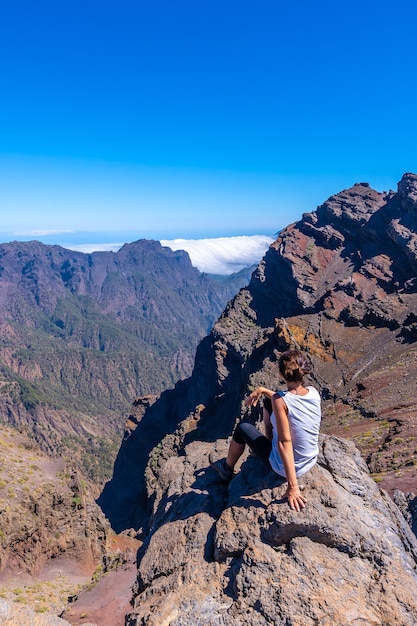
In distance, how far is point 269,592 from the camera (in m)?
7.96

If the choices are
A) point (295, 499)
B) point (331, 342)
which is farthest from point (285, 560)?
point (331, 342)

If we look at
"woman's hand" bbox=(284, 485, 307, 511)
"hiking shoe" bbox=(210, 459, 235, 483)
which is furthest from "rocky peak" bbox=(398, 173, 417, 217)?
"woman's hand" bbox=(284, 485, 307, 511)

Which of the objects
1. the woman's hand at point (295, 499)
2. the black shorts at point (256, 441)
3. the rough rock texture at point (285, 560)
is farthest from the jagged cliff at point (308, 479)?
the black shorts at point (256, 441)

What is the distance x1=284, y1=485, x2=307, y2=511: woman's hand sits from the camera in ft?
28.6

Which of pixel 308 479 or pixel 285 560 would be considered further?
pixel 308 479

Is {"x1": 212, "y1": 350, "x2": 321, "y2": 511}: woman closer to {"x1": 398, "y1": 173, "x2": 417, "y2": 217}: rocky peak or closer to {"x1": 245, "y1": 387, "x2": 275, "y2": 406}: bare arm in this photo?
{"x1": 245, "y1": 387, "x2": 275, "y2": 406}: bare arm

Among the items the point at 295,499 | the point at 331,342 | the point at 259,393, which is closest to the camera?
the point at 295,499

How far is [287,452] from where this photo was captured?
8719 millimetres

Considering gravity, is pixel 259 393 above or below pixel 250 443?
above

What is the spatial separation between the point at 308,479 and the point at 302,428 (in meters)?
1.40

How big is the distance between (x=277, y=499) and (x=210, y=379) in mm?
92774

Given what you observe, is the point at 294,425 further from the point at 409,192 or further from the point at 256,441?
the point at 409,192

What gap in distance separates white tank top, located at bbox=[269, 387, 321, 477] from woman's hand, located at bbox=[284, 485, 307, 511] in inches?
19.7

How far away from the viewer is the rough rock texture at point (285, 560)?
25.5ft
